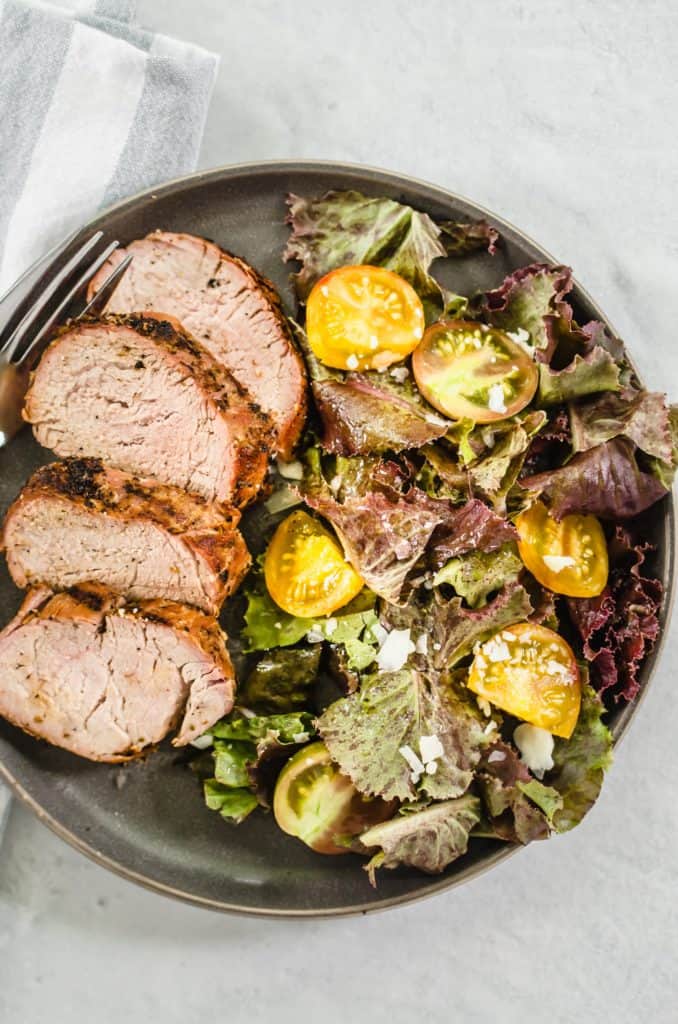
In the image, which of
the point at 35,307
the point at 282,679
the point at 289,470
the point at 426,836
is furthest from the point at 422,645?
the point at 35,307

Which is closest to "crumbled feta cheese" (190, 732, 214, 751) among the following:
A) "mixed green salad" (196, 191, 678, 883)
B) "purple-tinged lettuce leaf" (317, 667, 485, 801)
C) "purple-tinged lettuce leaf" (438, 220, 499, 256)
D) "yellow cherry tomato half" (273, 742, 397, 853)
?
"mixed green salad" (196, 191, 678, 883)

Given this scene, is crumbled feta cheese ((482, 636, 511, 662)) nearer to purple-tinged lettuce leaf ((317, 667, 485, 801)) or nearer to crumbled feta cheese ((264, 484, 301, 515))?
purple-tinged lettuce leaf ((317, 667, 485, 801))

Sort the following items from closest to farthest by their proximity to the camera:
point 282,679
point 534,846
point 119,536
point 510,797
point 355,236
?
point 119,536, point 510,797, point 282,679, point 355,236, point 534,846

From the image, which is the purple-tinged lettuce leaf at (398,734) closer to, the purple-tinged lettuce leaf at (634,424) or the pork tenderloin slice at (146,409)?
the pork tenderloin slice at (146,409)

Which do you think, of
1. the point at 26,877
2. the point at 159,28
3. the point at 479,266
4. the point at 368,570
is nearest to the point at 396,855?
the point at 368,570

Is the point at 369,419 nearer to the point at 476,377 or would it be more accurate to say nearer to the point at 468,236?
the point at 476,377

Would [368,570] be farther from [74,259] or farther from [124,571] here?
[74,259]

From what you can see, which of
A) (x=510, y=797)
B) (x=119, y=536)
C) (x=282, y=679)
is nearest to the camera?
(x=119, y=536)

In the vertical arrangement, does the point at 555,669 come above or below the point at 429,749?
above
